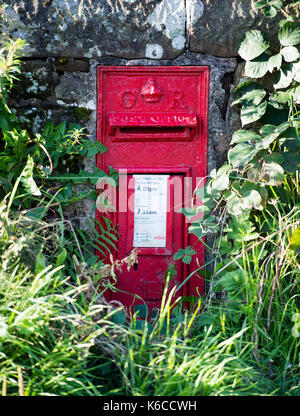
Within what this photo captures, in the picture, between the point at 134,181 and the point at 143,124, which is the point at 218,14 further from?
the point at 134,181

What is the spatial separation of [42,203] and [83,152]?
407 mm

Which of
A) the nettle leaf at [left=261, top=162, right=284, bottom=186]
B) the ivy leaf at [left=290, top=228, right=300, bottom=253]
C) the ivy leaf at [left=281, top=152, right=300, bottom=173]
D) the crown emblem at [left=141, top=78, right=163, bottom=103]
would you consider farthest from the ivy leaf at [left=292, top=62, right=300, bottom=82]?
the ivy leaf at [left=290, top=228, right=300, bottom=253]

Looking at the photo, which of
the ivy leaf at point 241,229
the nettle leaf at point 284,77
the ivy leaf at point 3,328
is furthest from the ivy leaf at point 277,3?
the ivy leaf at point 3,328

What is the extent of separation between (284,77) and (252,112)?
29cm

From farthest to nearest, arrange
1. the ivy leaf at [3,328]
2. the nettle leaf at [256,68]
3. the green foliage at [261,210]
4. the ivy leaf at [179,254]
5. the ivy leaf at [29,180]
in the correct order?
the nettle leaf at [256,68]
the ivy leaf at [179,254]
the ivy leaf at [29,180]
the green foliage at [261,210]
the ivy leaf at [3,328]

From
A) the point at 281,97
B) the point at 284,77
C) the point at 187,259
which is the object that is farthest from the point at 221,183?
the point at 284,77

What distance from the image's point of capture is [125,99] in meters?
3.25

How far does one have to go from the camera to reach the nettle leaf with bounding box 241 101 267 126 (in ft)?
A: 10.2

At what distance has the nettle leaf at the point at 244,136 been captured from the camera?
10.0 ft

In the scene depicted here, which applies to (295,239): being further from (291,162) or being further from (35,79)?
(35,79)

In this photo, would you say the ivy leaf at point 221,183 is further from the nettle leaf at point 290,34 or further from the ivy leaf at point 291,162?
the nettle leaf at point 290,34

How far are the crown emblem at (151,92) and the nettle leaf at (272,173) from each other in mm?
832

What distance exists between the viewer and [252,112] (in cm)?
315

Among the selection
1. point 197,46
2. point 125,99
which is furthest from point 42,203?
point 197,46
